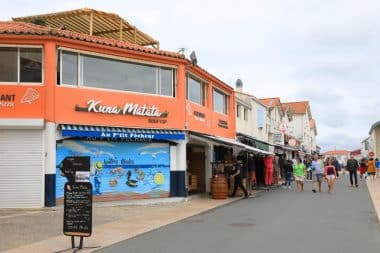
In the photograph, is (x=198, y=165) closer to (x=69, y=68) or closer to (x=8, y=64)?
(x=69, y=68)

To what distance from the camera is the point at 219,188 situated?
862 inches

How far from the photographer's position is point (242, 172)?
23.9 metres

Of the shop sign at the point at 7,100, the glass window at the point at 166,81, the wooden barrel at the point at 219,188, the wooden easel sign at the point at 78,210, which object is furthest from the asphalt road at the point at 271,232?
the shop sign at the point at 7,100

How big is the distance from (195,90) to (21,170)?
9.46m

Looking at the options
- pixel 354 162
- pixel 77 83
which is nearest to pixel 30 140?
pixel 77 83

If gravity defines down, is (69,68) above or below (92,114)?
above

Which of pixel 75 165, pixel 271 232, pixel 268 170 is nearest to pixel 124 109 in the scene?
pixel 271 232

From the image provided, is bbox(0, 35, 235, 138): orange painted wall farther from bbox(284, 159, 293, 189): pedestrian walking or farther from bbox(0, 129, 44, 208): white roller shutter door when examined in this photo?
bbox(284, 159, 293, 189): pedestrian walking

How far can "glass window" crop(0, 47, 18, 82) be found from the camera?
17.8 meters

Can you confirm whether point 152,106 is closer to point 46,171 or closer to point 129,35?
point 46,171

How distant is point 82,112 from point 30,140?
6.58ft

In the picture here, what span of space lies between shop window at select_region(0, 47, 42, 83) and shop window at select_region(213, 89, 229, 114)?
1130 cm

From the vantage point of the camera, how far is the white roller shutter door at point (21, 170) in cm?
1725

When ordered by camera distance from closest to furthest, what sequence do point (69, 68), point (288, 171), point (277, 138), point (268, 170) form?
1. point (69, 68)
2. point (268, 170)
3. point (288, 171)
4. point (277, 138)
